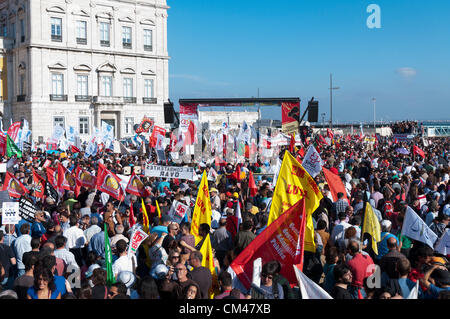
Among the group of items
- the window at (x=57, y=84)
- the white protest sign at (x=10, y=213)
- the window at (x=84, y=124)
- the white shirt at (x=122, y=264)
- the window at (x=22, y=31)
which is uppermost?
the window at (x=22, y=31)

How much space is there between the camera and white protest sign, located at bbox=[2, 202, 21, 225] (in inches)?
344

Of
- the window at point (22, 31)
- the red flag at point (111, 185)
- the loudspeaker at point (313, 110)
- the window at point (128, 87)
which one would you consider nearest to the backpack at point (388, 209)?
the red flag at point (111, 185)

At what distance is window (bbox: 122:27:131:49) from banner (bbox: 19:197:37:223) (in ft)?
146

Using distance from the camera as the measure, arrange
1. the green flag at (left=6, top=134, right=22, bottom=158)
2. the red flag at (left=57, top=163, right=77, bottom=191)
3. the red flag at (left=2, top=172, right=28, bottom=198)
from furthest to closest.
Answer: the green flag at (left=6, top=134, right=22, bottom=158), the red flag at (left=57, top=163, right=77, bottom=191), the red flag at (left=2, top=172, right=28, bottom=198)

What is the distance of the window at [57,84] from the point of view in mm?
48406

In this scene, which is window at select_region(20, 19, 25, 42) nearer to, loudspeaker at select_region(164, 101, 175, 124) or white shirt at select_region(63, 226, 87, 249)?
loudspeaker at select_region(164, 101, 175, 124)

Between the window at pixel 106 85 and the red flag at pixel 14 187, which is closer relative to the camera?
the red flag at pixel 14 187

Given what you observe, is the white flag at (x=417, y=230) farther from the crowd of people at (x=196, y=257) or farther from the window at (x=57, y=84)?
the window at (x=57, y=84)

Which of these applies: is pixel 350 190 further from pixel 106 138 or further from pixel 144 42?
pixel 144 42

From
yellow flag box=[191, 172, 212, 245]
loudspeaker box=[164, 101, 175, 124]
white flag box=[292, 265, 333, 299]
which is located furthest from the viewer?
loudspeaker box=[164, 101, 175, 124]

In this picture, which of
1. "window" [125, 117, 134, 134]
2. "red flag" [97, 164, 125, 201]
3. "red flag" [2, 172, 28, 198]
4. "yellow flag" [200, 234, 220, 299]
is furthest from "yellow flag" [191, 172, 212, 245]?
"window" [125, 117, 134, 134]

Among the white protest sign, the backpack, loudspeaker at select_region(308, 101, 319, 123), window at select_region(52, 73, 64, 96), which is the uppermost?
window at select_region(52, 73, 64, 96)

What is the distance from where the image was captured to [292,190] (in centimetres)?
855

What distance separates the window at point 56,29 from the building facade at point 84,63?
3.4 inches
